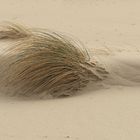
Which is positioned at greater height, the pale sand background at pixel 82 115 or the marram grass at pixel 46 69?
the marram grass at pixel 46 69

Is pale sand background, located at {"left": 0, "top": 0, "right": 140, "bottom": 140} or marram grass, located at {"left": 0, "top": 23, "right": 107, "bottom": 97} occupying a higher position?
marram grass, located at {"left": 0, "top": 23, "right": 107, "bottom": 97}

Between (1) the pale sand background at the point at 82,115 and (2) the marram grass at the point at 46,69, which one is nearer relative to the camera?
(1) the pale sand background at the point at 82,115

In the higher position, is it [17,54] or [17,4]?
[17,54]

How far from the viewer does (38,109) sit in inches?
147

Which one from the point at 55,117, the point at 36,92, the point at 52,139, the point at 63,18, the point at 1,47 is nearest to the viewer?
the point at 52,139

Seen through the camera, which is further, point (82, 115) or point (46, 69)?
point (46, 69)

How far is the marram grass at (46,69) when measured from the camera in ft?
13.3

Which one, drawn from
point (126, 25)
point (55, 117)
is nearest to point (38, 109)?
point (55, 117)

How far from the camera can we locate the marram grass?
405 cm

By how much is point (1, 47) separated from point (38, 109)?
130cm

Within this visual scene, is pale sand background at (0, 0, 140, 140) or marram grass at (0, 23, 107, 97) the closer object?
pale sand background at (0, 0, 140, 140)

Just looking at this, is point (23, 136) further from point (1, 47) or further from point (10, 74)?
point (1, 47)

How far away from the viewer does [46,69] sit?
4055 mm

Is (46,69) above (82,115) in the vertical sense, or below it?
above
